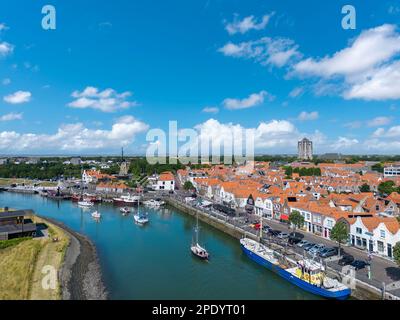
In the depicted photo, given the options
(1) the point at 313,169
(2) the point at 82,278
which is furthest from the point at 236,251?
(1) the point at 313,169

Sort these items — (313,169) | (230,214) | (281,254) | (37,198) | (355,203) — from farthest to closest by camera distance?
1. (313,169)
2. (37,198)
3. (230,214)
4. (355,203)
5. (281,254)

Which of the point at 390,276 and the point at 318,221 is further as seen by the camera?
the point at 318,221

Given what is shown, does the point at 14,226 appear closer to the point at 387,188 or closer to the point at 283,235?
the point at 283,235

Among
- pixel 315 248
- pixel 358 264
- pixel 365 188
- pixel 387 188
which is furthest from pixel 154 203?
pixel 387 188

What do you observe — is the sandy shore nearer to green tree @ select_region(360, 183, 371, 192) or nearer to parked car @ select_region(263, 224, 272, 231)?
parked car @ select_region(263, 224, 272, 231)

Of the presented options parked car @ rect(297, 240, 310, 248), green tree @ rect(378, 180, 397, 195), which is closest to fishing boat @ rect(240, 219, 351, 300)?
parked car @ rect(297, 240, 310, 248)
